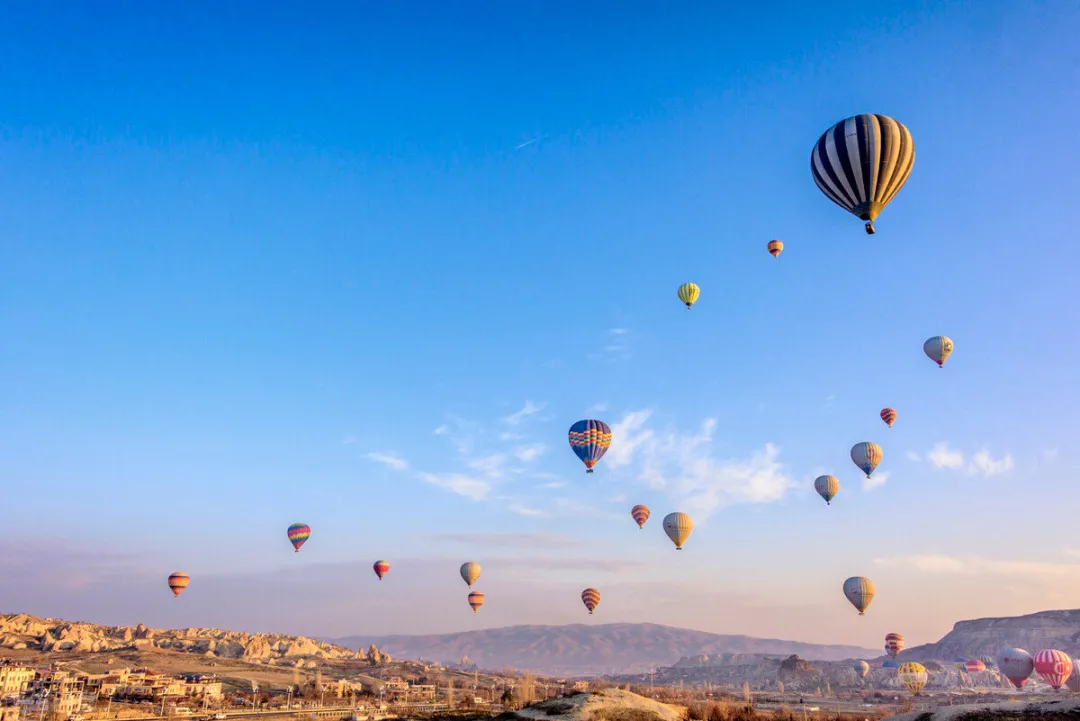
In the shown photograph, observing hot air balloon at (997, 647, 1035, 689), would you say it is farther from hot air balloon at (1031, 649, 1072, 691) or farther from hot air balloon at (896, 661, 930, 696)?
hot air balloon at (896, 661, 930, 696)

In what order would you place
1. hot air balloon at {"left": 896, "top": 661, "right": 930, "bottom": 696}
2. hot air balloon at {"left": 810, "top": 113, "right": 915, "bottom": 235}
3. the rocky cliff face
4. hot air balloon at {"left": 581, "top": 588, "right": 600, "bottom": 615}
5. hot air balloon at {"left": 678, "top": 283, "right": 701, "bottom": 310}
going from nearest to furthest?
hot air balloon at {"left": 810, "top": 113, "right": 915, "bottom": 235}, hot air balloon at {"left": 678, "top": 283, "right": 701, "bottom": 310}, hot air balloon at {"left": 581, "top": 588, "right": 600, "bottom": 615}, hot air balloon at {"left": 896, "top": 661, "right": 930, "bottom": 696}, the rocky cliff face

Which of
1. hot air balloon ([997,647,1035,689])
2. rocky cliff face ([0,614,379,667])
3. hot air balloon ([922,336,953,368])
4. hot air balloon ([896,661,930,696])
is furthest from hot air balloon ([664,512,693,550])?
rocky cliff face ([0,614,379,667])

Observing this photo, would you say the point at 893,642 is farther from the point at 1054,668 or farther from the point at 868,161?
the point at 868,161

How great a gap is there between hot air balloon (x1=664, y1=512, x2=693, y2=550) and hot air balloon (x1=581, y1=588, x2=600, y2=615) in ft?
59.3

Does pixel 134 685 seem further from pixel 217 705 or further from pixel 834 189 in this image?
pixel 834 189

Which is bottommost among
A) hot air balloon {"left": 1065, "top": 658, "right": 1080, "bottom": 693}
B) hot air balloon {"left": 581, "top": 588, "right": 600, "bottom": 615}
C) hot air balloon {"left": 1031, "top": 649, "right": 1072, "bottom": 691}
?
hot air balloon {"left": 1065, "top": 658, "right": 1080, "bottom": 693}

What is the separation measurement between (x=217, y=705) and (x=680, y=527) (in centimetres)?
6976

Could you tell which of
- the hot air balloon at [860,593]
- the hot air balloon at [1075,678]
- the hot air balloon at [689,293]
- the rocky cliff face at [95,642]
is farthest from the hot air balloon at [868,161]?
the rocky cliff face at [95,642]

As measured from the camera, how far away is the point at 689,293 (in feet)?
253

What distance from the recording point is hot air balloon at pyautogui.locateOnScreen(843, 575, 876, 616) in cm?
8819

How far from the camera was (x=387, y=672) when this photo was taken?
17362 cm

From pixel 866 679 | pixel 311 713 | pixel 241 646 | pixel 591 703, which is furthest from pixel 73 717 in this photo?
pixel 866 679

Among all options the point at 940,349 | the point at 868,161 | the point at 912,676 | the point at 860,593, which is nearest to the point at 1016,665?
the point at 912,676

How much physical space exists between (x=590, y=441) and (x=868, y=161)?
135ft
